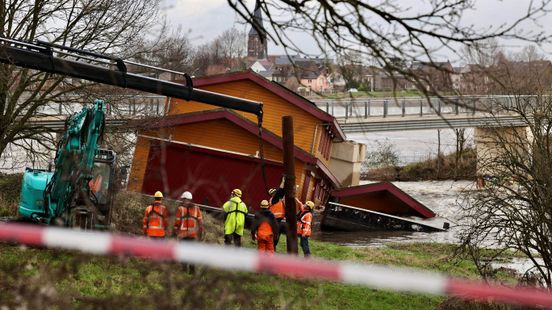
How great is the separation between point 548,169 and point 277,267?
1082cm

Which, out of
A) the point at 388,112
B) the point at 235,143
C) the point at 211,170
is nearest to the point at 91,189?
the point at 211,170

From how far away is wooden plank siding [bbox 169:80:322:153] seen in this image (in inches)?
1198

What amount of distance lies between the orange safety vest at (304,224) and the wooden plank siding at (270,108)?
11.8m

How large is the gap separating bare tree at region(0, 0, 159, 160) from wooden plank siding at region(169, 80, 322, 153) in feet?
25.5

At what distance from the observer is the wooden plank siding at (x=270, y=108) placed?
30.4 metres

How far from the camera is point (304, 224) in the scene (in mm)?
18375

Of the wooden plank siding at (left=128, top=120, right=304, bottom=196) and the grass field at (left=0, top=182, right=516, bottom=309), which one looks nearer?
the grass field at (left=0, top=182, right=516, bottom=309)

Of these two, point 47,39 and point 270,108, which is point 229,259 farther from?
point 270,108

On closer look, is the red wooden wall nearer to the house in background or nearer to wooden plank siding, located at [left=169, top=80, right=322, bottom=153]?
the house in background

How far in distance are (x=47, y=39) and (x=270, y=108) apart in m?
11.1

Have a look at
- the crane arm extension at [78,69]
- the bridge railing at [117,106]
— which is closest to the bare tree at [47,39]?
the bridge railing at [117,106]

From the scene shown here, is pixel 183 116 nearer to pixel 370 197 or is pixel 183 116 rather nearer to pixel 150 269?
pixel 370 197

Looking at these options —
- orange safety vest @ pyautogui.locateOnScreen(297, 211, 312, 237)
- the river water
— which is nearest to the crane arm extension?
orange safety vest @ pyautogui.locateOnScreen(297, 211, 312, 237)

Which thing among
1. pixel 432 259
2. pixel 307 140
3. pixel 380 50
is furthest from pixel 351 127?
pixel 380 50
